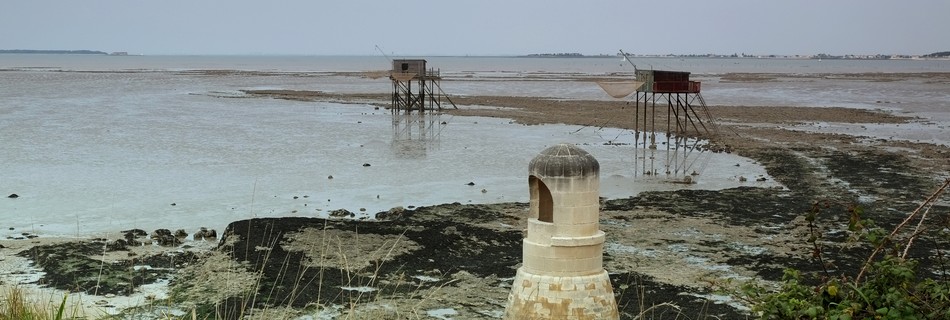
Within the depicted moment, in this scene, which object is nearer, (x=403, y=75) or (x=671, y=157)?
(x=671, y=157)

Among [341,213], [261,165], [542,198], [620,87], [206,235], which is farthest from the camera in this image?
[620,87]

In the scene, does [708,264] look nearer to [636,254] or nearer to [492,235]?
[636,254]

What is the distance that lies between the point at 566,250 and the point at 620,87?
1020 inches

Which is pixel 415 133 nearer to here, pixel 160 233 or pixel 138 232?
pixel 138 232

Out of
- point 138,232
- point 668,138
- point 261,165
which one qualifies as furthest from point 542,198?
point 668,138

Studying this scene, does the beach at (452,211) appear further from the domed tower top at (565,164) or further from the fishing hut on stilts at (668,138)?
the domed tower top at (565,164)

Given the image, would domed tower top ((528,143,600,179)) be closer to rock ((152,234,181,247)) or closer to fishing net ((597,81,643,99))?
rock ((152,234,181,247))

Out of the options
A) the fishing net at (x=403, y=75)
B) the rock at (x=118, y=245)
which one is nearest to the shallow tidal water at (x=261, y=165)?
the rock at (x=118, y=245)

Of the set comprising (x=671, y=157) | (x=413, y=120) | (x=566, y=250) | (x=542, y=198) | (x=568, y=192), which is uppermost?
(x=568, y=192)

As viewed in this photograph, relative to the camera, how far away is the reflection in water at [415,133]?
1250 inches

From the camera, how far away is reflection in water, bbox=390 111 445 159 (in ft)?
104

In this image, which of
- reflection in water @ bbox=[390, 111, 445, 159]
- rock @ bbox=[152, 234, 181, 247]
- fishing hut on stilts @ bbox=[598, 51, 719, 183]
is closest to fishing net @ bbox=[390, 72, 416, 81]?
reflection in water @ bbox=[390, 111, 445, 159]

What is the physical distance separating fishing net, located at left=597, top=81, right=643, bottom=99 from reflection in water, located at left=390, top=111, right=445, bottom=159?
19.0ft

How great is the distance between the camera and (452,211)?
771 inches
